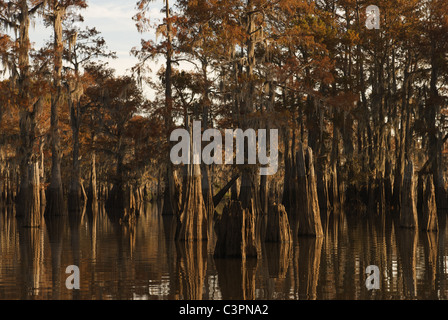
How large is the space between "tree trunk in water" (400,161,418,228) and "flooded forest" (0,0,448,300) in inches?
2.7

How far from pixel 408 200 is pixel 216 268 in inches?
383

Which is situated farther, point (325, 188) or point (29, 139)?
point (325, 188)

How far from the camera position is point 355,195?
3553 centimetres

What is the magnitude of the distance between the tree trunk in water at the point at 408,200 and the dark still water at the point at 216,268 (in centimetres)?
94

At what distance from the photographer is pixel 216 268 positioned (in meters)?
13.0

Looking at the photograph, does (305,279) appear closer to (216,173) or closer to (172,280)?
(172,280)

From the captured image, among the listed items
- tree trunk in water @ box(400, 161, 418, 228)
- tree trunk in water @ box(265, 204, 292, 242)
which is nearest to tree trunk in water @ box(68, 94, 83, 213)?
tree trunk in water @ box(400, 161, 418, 228)

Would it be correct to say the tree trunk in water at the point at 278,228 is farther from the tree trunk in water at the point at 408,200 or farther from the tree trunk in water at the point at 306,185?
the tree trunk in water at the point at 408,200

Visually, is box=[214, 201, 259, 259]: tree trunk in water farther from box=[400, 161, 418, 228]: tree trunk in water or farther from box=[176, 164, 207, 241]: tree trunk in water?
box=[400, 161, 418, 228]: tree trunk in water

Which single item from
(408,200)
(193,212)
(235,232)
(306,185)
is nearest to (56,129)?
(193,212)

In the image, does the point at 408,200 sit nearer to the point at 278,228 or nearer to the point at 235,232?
the point at 278,228

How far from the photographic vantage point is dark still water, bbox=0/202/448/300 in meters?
10.4
